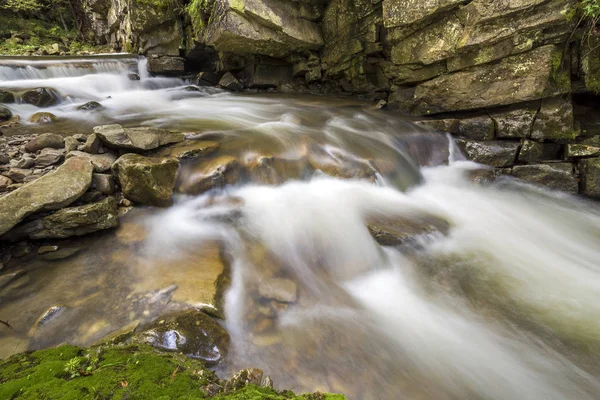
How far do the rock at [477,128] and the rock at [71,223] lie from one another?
706 cm

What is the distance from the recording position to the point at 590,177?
5.37 meters

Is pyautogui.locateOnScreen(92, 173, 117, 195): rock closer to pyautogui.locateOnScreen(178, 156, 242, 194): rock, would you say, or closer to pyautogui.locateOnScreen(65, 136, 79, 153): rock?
pyautogui.locateOnScreen(178, 156, 242, 194): rock

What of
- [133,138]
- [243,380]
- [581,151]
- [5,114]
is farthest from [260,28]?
[243,380]

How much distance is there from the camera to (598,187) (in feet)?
17.5

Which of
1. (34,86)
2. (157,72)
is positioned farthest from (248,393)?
(157,72)

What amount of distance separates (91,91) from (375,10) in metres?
8.84

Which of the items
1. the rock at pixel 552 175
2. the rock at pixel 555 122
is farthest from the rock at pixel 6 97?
the rock at pixel 555 122

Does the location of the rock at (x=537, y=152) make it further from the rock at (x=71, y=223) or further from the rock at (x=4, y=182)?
the rock at (x=4, y=182)

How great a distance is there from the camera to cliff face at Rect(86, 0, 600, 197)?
5469mm

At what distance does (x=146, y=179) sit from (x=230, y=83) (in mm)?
7756

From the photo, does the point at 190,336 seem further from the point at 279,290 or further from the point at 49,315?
the point at 49,315

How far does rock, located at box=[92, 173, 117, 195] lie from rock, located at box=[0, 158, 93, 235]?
0.13m

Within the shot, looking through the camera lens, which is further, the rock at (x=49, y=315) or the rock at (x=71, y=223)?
the rock at (x=71, y=223)

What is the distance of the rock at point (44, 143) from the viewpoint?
4602mm
